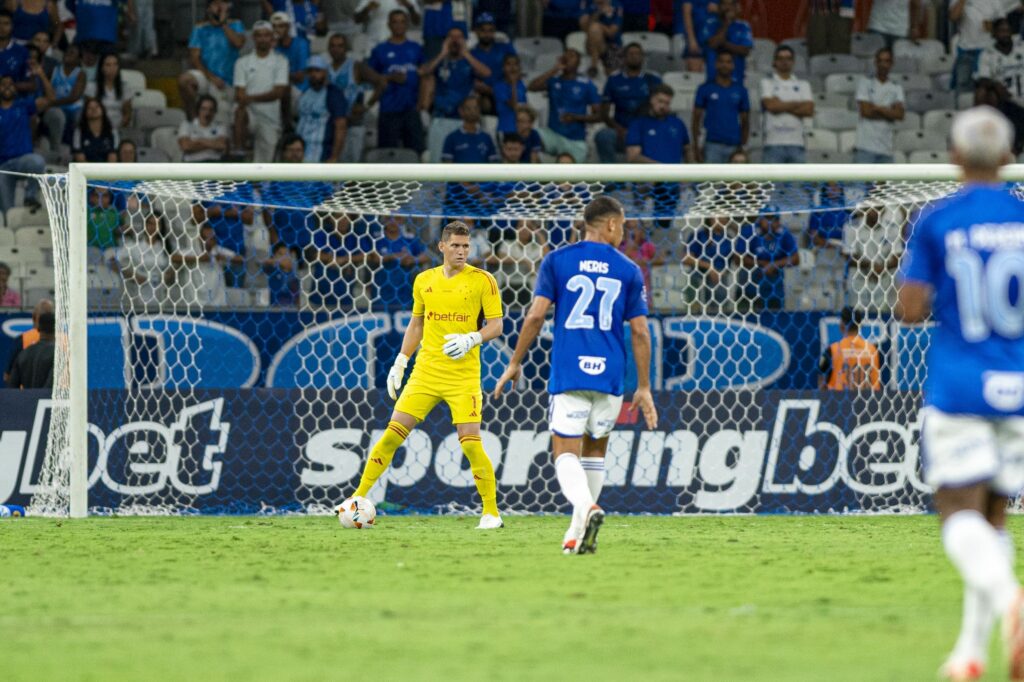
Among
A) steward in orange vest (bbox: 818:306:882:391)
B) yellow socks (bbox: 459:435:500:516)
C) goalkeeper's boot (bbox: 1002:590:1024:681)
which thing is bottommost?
yellow socks (bbox: 459:435:500:516)

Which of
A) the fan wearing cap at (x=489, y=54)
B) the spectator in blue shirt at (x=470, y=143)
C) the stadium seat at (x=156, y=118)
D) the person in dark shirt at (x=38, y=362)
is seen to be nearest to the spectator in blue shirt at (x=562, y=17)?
the fan wearing cap at (x=489, y=54)

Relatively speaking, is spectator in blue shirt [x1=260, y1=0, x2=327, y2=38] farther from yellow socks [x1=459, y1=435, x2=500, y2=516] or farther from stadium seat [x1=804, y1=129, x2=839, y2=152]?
yellow socks [x1=459, y1=435, x2=500, y2=516]

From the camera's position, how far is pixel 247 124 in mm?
18672

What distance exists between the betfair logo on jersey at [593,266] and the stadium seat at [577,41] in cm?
1185

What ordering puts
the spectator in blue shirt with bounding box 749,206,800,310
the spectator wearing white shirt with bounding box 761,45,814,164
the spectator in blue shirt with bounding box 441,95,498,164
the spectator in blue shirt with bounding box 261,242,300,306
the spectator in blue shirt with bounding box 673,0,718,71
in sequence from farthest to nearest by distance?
1. the spectator in blue shirt with bounding box 673,0,718,71
2. the spectator wearing white shirt with bounding box 761,45,814,164
3. the spectator in blue shirt with bounding box 441,95,498,164
4. the spectator in blue shirt with bounding box 749,206,800,310
5. the spectator in blue shirt with bounding box 261,242,300,306

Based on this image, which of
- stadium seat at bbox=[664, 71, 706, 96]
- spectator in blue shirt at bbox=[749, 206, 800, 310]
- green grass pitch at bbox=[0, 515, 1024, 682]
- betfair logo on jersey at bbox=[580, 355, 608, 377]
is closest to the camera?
green grass pitch at bbox=[0, 515, 1024, 682]

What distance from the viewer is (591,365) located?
8.75 metres

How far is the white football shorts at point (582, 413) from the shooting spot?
8.76 m

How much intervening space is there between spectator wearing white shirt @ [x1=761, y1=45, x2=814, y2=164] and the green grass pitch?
29.5 ft

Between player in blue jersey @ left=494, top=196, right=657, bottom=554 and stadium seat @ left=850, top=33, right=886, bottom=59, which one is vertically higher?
stadium seat @ left=850, top=33, right=886, bottom=59

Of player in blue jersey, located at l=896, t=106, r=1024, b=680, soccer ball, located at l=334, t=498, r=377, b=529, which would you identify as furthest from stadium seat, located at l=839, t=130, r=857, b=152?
player in blue jersey, located at l=896, t=106, r=1024, b=680

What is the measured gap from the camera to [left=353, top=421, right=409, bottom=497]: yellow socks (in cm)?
1109

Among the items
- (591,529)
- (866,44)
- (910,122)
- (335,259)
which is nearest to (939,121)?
(910,122)

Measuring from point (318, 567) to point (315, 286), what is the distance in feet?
20.5
